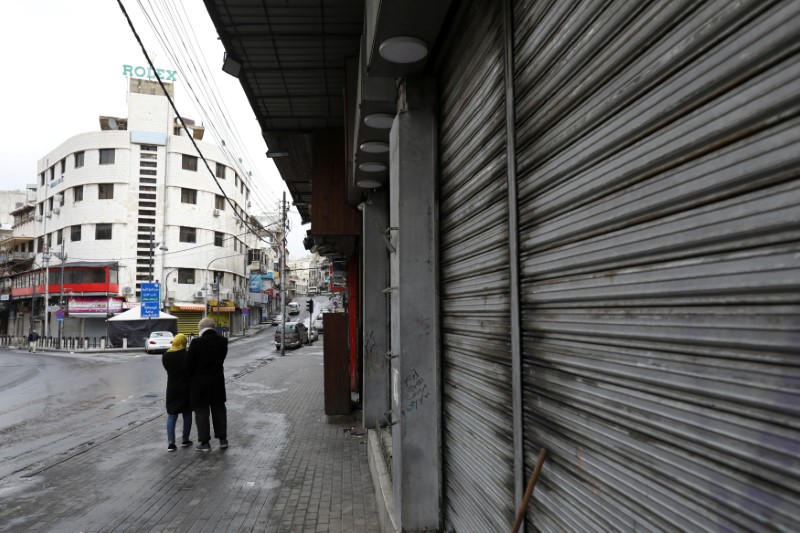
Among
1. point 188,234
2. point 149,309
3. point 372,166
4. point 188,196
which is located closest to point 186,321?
point 188,234

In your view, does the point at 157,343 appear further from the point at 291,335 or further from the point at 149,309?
the point at 291,335

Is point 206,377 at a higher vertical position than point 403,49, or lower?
lower

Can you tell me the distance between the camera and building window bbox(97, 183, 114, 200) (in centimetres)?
4706

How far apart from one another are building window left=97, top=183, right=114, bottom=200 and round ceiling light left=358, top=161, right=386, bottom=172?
155ft

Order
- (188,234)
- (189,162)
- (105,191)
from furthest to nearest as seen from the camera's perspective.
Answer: (189,162) < (188,234) < (105,191)

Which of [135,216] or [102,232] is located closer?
[102,232]

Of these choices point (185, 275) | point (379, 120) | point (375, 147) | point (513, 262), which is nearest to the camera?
point (513, 262)

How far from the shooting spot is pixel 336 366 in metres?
10.2

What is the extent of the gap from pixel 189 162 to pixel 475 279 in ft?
172

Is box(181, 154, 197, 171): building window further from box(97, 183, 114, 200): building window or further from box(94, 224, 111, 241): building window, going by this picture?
box(94, 224, 111, 241): building window

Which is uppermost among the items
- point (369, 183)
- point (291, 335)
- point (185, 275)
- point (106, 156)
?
point (106, 156)

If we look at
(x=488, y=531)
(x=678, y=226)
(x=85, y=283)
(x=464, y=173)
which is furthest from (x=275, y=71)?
(x=85, y=283)

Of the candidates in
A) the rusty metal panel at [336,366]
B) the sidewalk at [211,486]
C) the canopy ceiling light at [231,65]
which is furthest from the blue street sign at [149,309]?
the canopy ceiling light at [231,65]

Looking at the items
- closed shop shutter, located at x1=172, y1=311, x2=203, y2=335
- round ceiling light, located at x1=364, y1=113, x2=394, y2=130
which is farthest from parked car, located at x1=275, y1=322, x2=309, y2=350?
round ceiling light, located at x1=364, y1=113, x2=394, y2=130
